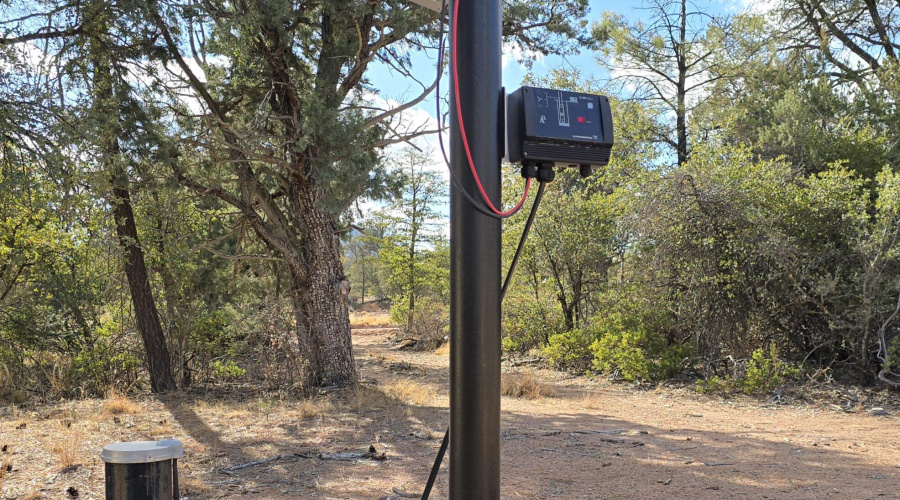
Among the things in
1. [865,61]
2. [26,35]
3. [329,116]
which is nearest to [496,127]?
[329,116]

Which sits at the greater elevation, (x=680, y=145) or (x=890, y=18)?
(x=890, y=18)

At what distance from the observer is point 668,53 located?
55.2ft

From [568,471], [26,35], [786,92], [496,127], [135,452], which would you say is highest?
[786,92]

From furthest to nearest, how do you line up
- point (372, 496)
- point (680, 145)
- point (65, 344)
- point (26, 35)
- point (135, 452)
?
1. point (680, 145)
2. point (65, 344)
3. point (26, 35)
4. point (372, 496)
5. point (135, 452)

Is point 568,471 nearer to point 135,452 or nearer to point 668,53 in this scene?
point 135,452

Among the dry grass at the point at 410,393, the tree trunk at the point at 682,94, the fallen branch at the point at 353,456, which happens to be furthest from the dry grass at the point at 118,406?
the tree trunk at the point at 682,94

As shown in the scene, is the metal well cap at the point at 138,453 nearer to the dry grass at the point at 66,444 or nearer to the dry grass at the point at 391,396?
the dry grass at the point at 66,444

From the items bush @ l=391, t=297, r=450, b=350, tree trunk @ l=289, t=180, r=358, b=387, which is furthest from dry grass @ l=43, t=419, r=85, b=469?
bush @ l=391, t=297, r=450, b=350

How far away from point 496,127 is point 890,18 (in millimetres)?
17349

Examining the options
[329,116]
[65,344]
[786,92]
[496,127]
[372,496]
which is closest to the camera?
[496,127]

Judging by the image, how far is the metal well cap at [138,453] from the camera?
1.83 metres

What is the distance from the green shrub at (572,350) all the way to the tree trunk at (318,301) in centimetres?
439

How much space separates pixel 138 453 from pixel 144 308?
7951 mm

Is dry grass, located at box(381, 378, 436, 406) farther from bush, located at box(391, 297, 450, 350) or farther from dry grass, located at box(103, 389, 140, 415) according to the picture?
bush, located at box(391, 297, 450, 350)
